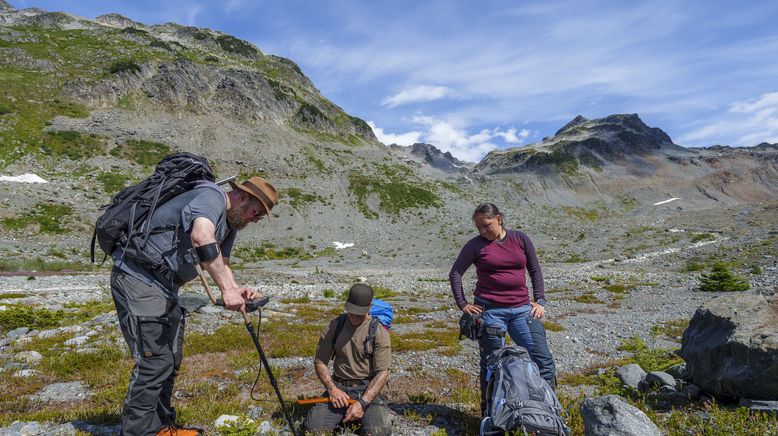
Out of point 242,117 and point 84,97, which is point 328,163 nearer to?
point 242,117

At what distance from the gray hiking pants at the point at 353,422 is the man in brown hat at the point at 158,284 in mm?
1865

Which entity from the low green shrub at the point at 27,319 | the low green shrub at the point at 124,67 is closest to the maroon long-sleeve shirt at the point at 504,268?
the low green shrub at the point at 27,319

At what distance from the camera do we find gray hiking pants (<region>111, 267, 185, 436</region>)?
4.29m

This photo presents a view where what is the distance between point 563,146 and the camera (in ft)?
591

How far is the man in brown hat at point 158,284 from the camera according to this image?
423 cm

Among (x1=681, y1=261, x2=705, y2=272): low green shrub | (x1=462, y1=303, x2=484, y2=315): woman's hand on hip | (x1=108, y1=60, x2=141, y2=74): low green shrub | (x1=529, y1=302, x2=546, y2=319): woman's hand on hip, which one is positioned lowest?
(x1=681, y1=261, x2=705, y2=272): low green shrub

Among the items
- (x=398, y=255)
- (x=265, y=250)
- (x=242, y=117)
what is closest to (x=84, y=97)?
(x=242, y=117)

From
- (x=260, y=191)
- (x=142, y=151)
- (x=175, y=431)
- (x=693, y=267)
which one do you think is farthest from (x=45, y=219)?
(x=693, y=267)

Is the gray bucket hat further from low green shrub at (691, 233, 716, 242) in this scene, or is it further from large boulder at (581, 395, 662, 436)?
low green shrub at (691, 233, 716, 242)

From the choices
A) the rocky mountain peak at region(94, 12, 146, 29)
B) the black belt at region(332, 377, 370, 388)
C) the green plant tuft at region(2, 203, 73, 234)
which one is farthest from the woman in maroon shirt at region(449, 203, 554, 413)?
the rocky mountain peak at region(94, 12, 146, 29)

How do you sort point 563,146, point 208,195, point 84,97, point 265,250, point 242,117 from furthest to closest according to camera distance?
point 563,146 < point 242,117 < point 84,97 < point 265,250 < point 208,195

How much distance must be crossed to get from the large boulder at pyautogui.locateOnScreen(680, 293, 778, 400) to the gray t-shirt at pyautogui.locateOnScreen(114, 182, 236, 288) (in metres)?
6.82

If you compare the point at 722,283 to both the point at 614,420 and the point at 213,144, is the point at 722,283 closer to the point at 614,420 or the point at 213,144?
the point at 614,420

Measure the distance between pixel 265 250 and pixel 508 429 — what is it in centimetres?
4974
